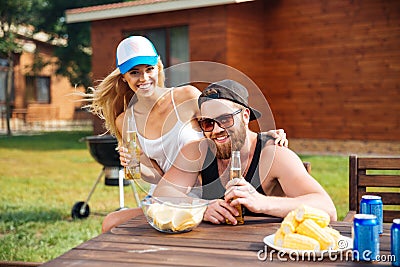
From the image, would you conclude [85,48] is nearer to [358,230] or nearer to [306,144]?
[306,144]

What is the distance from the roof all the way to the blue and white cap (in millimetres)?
8014

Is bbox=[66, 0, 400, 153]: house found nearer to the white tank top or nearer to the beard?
the white tank top

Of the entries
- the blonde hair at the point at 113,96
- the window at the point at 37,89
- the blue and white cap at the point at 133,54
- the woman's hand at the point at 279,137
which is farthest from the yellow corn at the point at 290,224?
the window at the point at 37,89

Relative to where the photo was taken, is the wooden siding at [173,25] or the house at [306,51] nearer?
the house at [306,51]

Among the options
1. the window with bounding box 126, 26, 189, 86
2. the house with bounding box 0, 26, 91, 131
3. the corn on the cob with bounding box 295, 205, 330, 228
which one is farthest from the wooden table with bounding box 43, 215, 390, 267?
the house with bounding box 0, 26, 91, 131

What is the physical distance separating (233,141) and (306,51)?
927cm

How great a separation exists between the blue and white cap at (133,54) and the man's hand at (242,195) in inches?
36.2

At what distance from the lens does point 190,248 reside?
75.5 inches

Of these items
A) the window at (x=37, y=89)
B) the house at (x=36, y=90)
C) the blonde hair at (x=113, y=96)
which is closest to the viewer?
the blonde hair at (x=113, y=96)

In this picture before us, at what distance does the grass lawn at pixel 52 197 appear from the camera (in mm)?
4848

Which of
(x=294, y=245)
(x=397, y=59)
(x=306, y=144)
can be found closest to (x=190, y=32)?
(x=306, y=144)

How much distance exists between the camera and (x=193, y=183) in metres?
2.59

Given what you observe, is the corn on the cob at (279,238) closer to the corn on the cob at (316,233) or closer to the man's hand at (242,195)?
the corn on the cob at (316,233)

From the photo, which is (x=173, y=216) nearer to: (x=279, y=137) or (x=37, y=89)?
(x=279, y=137)
